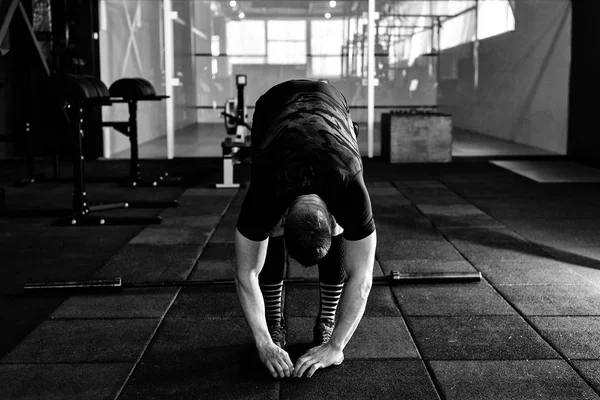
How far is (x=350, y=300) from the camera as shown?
6.91 ft

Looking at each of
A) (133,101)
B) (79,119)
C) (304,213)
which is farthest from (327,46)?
(304,213)

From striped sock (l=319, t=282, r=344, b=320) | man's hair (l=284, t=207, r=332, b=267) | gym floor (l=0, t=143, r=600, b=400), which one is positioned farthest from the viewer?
striped sock (l=319, t=282, r=344, b=320)

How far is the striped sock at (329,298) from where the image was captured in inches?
95.1

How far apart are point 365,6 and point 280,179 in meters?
7.08

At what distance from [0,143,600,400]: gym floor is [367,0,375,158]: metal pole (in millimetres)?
3540

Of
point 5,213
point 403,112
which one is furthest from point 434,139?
point 5,213

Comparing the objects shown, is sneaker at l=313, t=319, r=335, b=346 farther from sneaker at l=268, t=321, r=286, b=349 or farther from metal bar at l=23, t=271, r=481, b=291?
metal bar at l=23, t=271, r=481, b=291

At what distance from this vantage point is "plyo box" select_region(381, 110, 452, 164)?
26.1 feet

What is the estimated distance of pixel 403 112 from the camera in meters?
8.06

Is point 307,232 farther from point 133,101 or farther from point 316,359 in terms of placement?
point 133,101

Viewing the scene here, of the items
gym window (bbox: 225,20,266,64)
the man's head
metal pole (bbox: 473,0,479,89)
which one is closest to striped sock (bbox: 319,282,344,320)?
the man's head

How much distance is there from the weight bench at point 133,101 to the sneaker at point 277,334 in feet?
10.7

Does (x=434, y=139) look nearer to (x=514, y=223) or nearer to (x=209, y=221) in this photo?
(x=514, y=223)

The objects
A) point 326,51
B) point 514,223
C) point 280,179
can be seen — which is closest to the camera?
point 280,179
